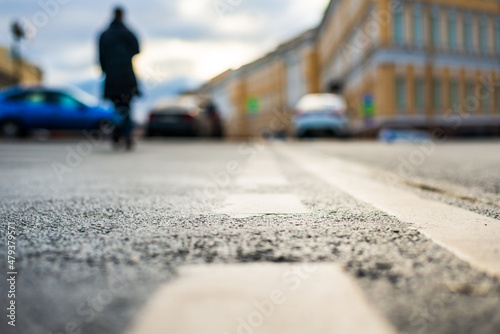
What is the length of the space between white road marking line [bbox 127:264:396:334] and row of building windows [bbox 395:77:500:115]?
30793 millimetres

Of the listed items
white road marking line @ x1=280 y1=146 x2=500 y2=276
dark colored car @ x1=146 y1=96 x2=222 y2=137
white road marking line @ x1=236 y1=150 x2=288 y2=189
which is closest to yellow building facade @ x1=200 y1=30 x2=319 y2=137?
dark colored car @ x1=146 y1=96 x2=222 y2=137

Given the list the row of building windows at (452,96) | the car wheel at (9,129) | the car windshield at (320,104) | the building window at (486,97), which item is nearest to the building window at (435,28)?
the row of building windows at (452,96)

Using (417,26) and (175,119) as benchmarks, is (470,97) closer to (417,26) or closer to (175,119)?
(417,26)

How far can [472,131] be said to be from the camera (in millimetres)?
32156

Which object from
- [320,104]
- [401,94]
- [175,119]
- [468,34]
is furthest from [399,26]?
[175,119]

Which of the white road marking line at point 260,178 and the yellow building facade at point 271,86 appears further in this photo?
the yellow building facade at point 271,86

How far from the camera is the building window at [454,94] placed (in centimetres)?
3344

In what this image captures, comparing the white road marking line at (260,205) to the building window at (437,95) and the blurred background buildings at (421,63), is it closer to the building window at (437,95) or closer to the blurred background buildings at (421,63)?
the blurred background buildings at (421,63)

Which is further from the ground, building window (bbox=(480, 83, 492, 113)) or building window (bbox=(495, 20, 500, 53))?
building window (bbox=(495, 20, 500, 53))

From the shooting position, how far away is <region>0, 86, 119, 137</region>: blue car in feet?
45.5

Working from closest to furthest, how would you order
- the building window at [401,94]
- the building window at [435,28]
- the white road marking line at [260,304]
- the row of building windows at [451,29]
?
the white road marking line at [260,304], the building window at [401,94], the row of building windows at [451,29], the building window at [435,28]

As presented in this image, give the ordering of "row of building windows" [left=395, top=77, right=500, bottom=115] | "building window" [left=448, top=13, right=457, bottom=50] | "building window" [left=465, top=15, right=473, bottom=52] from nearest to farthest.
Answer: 1. "row of building windows" [left=395, top=77, right=500, bottom=115]
2. "building window" [left=448, top=13, right=457, bottom=50]
3. "building window" [left=465, top=15, right=473, bottom=52]

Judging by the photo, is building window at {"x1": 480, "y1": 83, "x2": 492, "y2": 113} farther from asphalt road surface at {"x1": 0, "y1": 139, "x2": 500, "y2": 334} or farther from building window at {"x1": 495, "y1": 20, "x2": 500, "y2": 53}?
asphalt road surface at {"x1": 0, "y1": 139, "x2": 500, "y2": 334}

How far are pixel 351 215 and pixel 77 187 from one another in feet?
6.88
